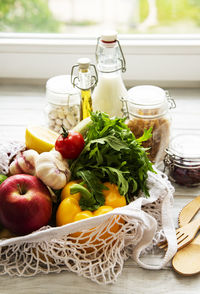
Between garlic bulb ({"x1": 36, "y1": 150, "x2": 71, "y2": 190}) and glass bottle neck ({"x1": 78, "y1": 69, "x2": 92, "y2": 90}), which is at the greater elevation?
glass bottle neck ({"x1": 78, "y1": 69, "x2": 92, "y2": 90})

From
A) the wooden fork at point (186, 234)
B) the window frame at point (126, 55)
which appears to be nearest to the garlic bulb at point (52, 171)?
the wooden fork at point (186, 234)

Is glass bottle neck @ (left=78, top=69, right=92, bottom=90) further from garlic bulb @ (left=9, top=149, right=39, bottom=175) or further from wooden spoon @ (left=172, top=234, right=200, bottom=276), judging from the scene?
wooden spoon @ (left=172, top=234, right=200, bottom=276)

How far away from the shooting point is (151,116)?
105 centimetres

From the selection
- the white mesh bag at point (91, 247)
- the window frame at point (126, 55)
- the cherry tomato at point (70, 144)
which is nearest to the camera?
the white mesh bag at point (91, 247)

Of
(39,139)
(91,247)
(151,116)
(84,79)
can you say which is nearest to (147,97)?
(151,116)

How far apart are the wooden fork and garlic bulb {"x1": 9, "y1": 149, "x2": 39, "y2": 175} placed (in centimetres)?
28

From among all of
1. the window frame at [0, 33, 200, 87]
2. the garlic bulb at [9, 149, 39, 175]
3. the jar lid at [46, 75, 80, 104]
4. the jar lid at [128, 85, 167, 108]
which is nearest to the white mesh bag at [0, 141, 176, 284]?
the garlic bulb at [9, 149, 39, 175]

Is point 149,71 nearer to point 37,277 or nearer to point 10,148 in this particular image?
point 10,148

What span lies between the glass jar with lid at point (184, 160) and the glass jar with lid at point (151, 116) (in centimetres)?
4

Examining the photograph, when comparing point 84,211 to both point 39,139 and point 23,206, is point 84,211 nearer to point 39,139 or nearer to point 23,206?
point 23,206

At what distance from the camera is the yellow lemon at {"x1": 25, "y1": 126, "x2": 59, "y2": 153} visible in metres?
0.98

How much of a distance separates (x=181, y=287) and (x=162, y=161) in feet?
1.24

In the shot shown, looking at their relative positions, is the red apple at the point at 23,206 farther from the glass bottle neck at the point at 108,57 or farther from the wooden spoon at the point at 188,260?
the glass bottle neck at the point at 108,57

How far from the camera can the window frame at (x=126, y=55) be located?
1454 mm
